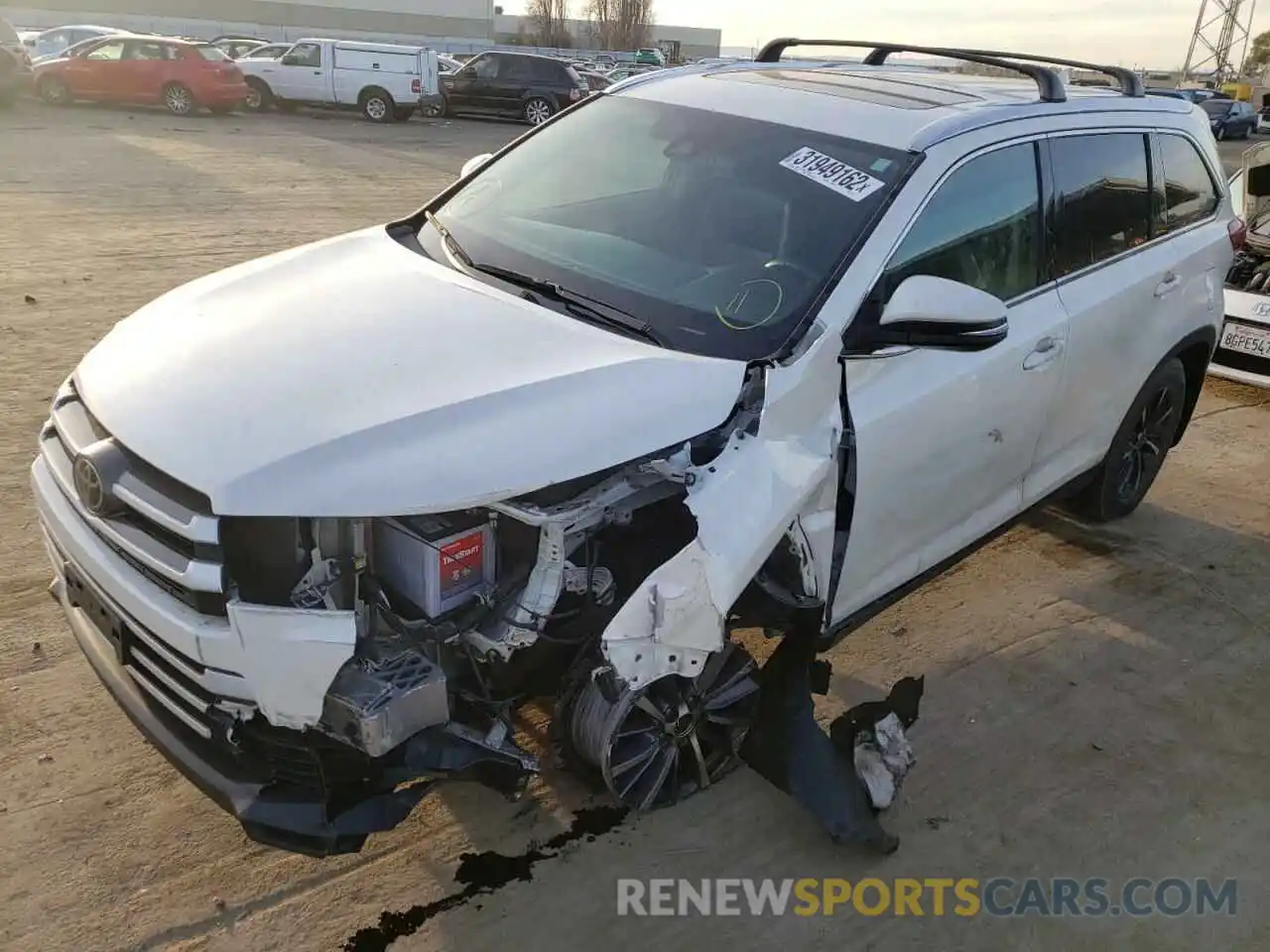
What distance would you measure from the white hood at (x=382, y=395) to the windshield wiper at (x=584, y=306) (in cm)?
5

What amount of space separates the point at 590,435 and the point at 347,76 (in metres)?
21.9

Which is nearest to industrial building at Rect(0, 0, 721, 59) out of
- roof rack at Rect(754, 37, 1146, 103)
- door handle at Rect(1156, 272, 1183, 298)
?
roof rack at Rect(754, 37, 1146, 103)

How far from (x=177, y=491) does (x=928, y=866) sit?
7.44 ft

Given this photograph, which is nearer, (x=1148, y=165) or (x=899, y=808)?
(x=899, y=808)

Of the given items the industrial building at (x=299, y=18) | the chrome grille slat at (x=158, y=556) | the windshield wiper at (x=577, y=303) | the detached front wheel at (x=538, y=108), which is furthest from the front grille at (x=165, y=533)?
the industrial building at (x=299, y=18)

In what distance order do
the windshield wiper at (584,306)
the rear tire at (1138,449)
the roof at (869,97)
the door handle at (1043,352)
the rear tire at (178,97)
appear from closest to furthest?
the windshield wiper at (584,306), the roof at (869,97), the door handle at (1043,352), the rear tire at (1138,449), the rear tire at (178,97)

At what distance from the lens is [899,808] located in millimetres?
3180

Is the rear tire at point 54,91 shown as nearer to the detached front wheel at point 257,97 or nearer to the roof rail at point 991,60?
the detached front wheel at point 257,97

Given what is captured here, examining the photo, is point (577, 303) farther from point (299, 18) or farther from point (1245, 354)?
point (299, 18)

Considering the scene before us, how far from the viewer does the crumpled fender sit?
97.4 inches

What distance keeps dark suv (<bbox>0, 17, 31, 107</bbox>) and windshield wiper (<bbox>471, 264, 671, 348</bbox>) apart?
61.8 ft

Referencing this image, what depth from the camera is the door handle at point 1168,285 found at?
4320 millimetres

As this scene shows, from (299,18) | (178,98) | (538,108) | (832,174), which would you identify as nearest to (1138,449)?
(832,174)

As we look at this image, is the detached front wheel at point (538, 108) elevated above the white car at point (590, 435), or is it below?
below
